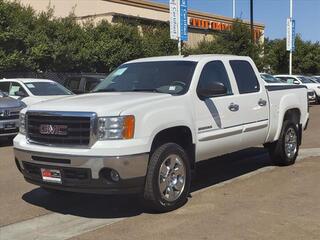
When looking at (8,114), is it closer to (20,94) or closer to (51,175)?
(20,94)

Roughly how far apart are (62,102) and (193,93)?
5.62 ft

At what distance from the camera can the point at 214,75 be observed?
26.4 ft

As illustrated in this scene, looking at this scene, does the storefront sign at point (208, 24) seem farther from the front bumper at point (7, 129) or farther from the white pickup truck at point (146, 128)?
the white pickup truck at point (146, 128)

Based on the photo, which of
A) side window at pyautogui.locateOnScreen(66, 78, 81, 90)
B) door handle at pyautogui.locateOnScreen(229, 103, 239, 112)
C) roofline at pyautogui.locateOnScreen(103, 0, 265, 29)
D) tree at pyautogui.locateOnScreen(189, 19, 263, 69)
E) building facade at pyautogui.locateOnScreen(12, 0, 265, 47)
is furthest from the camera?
roofline at pyautogui.locateOnScreen(103, 0, 265, 29)

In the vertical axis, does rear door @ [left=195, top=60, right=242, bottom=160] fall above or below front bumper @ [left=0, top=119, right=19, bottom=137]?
above

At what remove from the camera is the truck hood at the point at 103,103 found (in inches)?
Answer: 250

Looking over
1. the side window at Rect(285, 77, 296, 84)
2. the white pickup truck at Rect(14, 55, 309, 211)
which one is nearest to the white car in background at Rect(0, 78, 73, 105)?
the white pickup truck at Rect(14, 55, 309, 211)

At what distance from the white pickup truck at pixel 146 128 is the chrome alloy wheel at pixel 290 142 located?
1.24 m

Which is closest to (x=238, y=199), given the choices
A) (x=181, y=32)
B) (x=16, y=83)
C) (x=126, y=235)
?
(x=126, y=235)

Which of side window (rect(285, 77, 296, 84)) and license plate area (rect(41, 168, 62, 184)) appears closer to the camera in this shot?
license plate area (rect(41, 168, 62, 184))

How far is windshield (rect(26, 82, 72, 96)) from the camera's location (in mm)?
15936

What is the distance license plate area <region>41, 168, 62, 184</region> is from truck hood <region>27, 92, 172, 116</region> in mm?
723

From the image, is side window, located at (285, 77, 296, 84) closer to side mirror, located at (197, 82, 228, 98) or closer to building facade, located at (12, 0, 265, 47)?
building facade, located at (12, 0, 265, 47)

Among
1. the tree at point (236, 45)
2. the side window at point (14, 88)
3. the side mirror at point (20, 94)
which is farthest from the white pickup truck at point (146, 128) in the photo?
the tree at point (236, 45)
